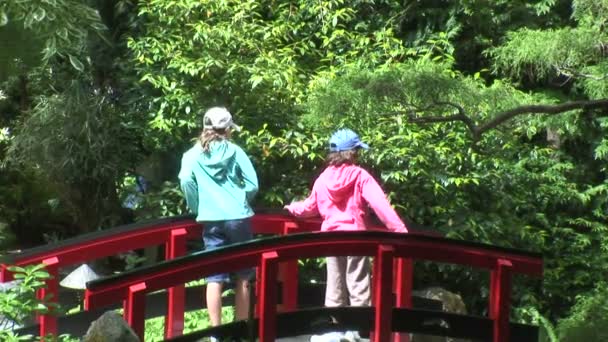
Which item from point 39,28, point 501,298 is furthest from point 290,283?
point 39,28

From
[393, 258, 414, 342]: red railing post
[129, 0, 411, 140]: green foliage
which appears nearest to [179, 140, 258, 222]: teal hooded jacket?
[393, 258, 414, 342]: red railing post

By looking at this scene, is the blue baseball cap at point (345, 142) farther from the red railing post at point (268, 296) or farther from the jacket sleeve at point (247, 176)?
the red railing post at point (268, 296)

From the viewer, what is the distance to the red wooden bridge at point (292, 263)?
5.15 metres

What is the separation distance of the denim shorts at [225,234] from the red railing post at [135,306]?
3.96 feet

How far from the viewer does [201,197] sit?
20.4 feet

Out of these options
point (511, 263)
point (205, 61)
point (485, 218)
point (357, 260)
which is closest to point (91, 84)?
point (205, 61)

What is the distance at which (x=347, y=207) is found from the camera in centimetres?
627

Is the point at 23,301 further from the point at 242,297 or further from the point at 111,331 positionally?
the point at 242,297

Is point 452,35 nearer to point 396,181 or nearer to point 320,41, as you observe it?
point 320,41

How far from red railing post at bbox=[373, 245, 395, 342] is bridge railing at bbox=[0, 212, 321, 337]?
Answer: 110 centimetres

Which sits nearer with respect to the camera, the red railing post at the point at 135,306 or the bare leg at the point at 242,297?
the red railing post at the point at 135,306

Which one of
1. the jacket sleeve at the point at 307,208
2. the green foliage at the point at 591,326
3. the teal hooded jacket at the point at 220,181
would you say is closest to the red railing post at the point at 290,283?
the jacket sleeve at the point at 307,208

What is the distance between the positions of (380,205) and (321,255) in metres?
0.53

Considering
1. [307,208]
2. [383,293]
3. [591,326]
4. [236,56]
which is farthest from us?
[236,56]
